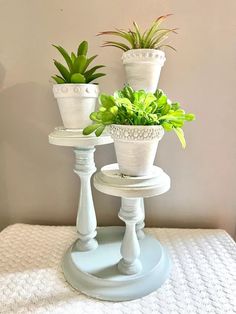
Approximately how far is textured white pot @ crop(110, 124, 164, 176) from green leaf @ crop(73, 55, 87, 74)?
21 centimetres

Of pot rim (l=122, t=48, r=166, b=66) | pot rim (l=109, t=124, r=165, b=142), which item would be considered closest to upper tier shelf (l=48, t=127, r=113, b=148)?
pot rim (l=109, t=124, r=165, b=142)

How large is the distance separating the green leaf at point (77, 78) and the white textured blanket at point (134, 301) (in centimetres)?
54

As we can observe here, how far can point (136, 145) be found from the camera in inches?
20.6

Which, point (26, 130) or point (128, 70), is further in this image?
point (26, 130)

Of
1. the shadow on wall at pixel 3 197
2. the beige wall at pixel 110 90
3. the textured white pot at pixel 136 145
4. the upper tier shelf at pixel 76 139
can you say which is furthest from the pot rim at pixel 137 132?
the shadow on wall at pixel 3 197

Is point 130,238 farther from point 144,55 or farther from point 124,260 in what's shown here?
point 144,55

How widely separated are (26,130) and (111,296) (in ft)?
2.07

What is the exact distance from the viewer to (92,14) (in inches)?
31.7

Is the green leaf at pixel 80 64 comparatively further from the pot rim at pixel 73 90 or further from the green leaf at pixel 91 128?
the green leaf at pixel 91 128

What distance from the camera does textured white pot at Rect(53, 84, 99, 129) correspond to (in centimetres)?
62

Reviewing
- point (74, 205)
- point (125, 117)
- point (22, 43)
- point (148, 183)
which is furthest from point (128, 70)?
point (74, 205)

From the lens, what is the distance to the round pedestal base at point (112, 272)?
62 centimetres

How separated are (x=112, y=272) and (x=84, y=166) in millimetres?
301

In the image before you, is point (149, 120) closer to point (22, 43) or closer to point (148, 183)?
point (148, 183)
